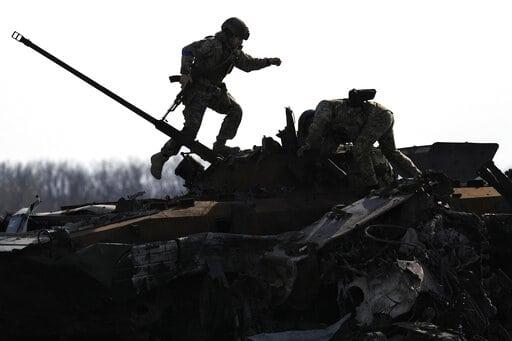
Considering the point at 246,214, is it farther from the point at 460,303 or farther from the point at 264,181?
the point at 460,303

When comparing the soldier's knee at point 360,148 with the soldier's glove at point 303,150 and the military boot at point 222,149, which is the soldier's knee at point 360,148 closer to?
the soldier's glove at point 303,150

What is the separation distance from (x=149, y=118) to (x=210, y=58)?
136 centimetres

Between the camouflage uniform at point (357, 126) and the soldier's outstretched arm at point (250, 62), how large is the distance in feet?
6.73

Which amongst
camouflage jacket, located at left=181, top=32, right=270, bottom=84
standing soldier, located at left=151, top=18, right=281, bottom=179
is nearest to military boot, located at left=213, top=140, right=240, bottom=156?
standing soldier, located at left=151, top=18, right=281, bottom=179

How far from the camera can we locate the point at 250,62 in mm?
13367

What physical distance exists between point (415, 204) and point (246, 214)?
6.70 ft

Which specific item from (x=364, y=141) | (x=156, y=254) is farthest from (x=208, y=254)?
(x=364, y=141)

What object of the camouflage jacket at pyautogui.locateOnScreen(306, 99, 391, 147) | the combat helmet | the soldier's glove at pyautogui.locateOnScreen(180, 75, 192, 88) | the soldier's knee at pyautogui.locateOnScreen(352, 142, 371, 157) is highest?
the combat helmet

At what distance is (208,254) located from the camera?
8.91 metres

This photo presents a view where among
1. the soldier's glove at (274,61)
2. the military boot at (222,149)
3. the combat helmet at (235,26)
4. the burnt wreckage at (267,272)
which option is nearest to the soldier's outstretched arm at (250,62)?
the soldier's glove at (274,61)

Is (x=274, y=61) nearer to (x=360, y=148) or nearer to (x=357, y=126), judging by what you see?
(x=357, y=126)

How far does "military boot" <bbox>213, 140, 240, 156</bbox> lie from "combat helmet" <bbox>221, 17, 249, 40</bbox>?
1.75 m

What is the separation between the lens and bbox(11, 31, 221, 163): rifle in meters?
12.6

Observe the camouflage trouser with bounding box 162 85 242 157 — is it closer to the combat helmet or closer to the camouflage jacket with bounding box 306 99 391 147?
the combat helmet
